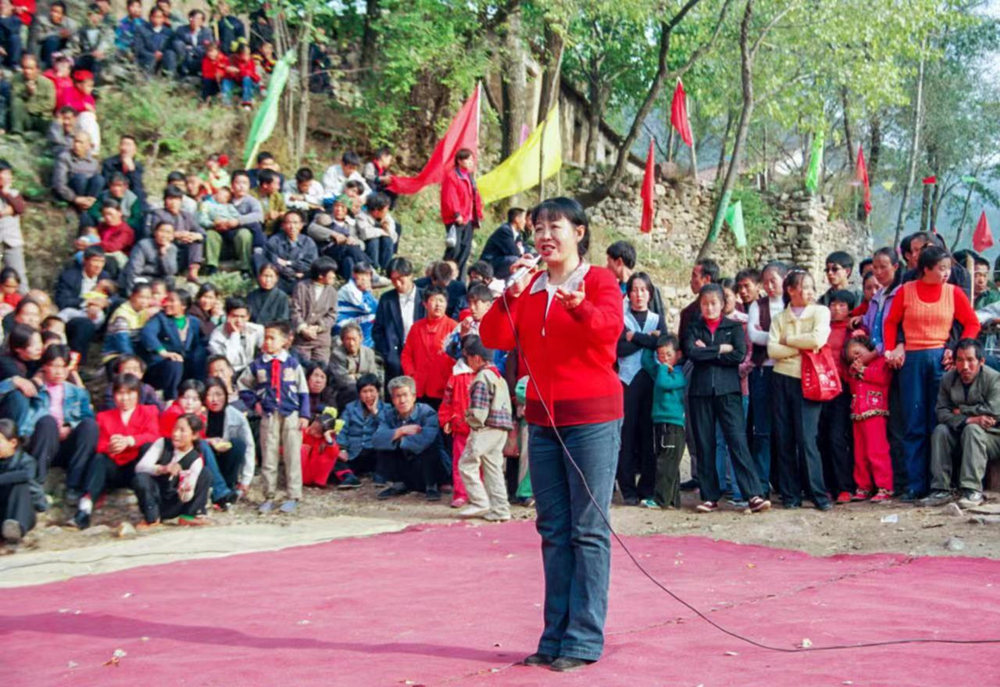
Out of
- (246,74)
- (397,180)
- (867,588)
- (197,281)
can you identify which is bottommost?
(867,588)

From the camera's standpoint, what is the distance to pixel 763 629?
4.71m

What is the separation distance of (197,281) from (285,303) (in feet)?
3.89

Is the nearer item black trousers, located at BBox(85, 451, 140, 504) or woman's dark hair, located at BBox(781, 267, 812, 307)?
black trousers, located at BBox(85, 451, 140, 504)

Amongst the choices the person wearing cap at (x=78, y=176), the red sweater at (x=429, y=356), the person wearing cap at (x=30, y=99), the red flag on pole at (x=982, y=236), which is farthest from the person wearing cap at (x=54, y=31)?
the red flag on pole at (x=982, y=236)

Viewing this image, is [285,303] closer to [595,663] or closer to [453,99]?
[595,663]

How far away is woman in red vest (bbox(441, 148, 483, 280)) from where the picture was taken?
44.6 ft

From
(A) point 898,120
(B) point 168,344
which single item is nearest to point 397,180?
(B) point 168,344

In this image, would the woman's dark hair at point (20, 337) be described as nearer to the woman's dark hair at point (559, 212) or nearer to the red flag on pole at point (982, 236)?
the woman's dark hair at point (559, 212)

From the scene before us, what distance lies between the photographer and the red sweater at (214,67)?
48.8 ft

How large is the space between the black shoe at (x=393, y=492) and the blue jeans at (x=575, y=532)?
18.5 feet

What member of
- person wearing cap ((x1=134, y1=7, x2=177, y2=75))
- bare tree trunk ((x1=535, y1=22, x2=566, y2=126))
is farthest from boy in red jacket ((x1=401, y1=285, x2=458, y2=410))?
bare tree trunk ((x1=535, y1=22, x2=566, y2=126))

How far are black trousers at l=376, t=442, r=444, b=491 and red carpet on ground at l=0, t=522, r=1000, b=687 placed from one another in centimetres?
249

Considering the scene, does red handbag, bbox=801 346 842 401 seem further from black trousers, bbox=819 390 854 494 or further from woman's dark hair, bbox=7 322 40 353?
woman's dark hair, bbox=7 322 40 353

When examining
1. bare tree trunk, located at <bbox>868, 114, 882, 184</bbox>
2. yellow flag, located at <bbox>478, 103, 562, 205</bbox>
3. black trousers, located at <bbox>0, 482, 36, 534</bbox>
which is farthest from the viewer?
bare tree trunk, located at <bbox>868, 114, 882, 184</bbox>
